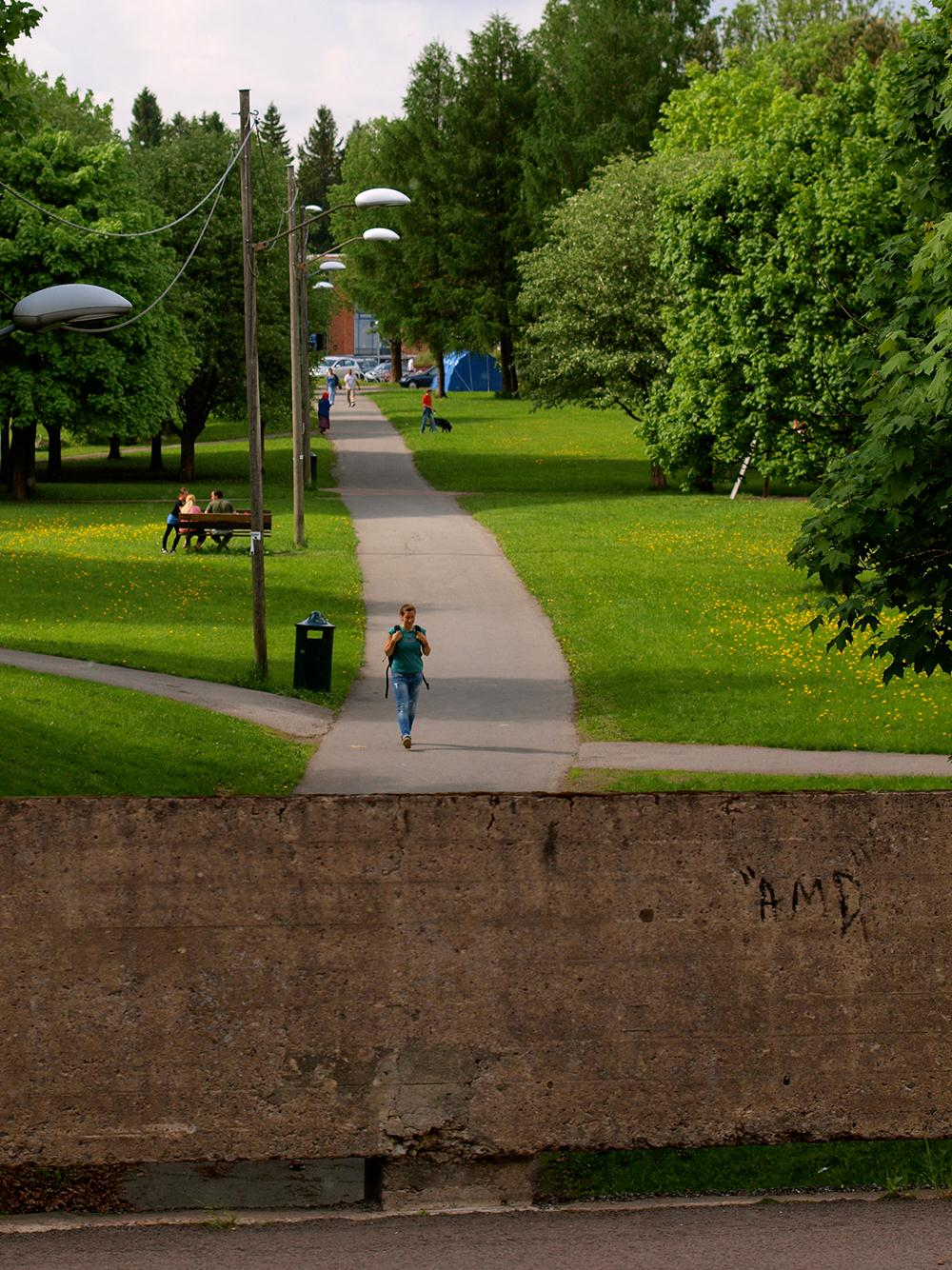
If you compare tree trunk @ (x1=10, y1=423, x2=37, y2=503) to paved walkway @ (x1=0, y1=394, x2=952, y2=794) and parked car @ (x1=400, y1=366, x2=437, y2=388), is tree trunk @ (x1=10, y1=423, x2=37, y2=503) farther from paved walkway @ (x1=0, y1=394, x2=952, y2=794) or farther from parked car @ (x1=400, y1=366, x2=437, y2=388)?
parked car @ (x1=400, y1=366, x2=437, y2=388)

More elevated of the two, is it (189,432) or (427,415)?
(427,415)

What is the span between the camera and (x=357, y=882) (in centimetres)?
625

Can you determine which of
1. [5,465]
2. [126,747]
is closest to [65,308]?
[126,747]

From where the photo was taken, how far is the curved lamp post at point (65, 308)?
11.4 metres

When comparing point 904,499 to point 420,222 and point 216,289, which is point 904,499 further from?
point 420,222

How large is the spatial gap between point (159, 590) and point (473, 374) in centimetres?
7754

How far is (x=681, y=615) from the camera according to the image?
27703 mm

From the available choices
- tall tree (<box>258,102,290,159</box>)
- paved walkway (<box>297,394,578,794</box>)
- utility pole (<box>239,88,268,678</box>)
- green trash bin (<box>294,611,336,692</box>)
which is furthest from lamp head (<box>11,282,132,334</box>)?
tall tree (<box>258,102,290,159</box>)

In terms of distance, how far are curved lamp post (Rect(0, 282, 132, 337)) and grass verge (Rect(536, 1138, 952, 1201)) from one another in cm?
691

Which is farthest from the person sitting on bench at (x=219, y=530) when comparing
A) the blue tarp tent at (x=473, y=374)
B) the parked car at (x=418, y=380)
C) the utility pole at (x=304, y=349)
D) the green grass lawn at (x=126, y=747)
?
the parked car at (x=418, y=380)

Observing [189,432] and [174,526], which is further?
[189,432]

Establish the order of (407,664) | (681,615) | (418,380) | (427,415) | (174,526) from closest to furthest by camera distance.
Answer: (407,664), (681,615), (174,526), (427,415), (418,380)

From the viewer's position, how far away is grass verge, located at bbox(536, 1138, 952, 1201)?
6379 millimetres

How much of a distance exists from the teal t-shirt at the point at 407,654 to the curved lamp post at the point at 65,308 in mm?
6974
